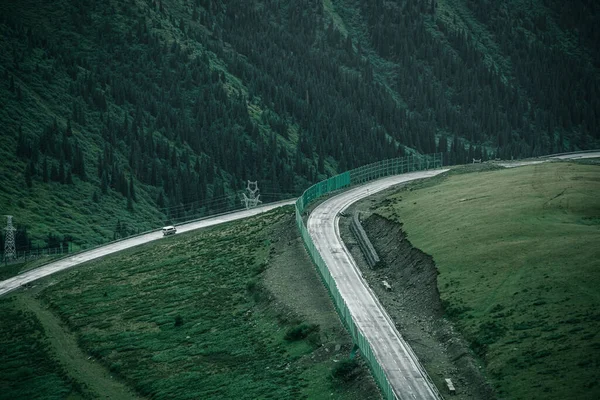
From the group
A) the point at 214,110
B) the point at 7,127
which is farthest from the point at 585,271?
the point at 214,110

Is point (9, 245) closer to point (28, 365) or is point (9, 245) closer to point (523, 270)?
point (28, 365)

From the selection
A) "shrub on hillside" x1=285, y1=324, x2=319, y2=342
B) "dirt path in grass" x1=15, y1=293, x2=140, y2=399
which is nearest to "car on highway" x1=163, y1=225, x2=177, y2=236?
"dirt path in grass" x1=15, y1=293, x2=140, y2=399

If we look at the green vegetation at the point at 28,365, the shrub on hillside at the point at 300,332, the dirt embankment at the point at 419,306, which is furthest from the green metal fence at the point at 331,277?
the green vegetation at the point at 28,365

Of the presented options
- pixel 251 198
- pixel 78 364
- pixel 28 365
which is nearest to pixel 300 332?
pixel 78 364

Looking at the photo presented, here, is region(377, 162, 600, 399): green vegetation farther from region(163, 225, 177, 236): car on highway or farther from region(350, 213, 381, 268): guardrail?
region(163, 225, 177, 236): car on highway

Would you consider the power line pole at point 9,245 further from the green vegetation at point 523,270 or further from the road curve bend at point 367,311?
the green vegetation at point 523,270
